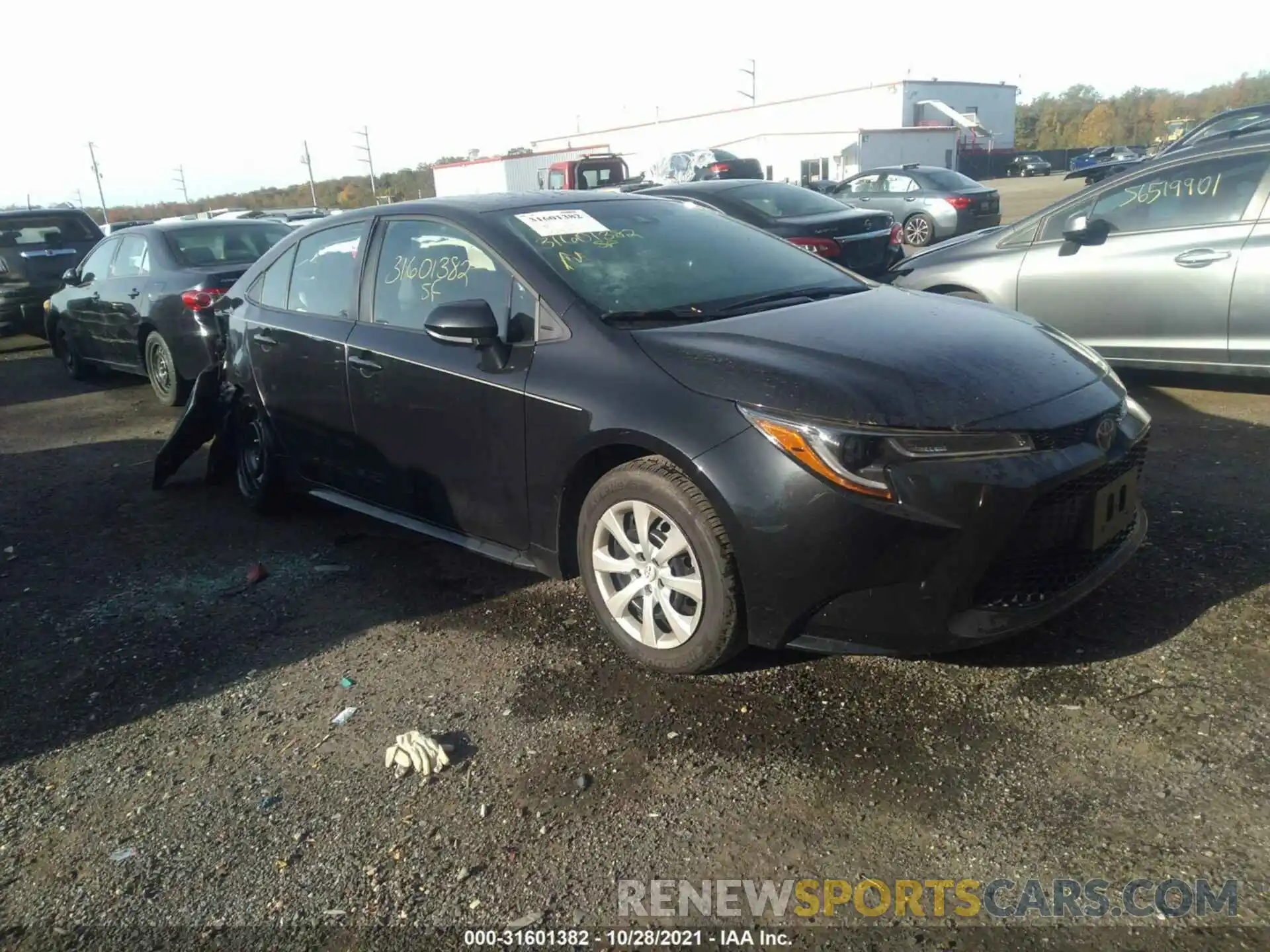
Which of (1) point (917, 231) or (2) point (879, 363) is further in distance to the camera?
(1) point (917, 231)

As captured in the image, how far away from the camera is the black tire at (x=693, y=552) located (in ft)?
10.2

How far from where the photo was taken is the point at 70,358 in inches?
432

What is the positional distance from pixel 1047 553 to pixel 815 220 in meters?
8.34

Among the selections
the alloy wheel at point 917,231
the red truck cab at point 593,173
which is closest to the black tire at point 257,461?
the alloy wheel at point 917,231

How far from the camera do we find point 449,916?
2410 mm

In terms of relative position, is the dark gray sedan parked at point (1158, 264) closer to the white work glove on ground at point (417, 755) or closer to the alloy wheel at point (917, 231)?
the white work glove on ground at point (417, 755)

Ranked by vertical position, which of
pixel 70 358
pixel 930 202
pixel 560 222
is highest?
pixel 560 222

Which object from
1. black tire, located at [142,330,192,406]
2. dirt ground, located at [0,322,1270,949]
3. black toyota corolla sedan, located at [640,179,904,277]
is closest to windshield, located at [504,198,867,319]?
dirt ground, located at [0,322,1270,949]

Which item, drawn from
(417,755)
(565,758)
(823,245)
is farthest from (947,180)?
(417,755)

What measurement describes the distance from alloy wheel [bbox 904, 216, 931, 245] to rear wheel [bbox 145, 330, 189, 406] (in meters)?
14.5

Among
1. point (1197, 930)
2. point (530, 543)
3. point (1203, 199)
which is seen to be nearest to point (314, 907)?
point (530, 543)

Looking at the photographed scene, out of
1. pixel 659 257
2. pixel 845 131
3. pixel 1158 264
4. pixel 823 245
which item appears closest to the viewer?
pixel 659 257

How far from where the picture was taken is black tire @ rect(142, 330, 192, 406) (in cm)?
862

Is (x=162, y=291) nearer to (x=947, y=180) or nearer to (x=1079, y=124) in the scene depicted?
(x=947, y=180)
